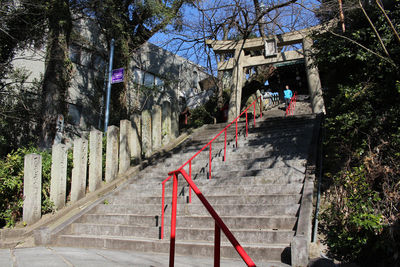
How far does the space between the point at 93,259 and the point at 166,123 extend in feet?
19.3

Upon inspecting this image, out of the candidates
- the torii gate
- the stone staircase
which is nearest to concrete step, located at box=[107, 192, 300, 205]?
the stone staircase

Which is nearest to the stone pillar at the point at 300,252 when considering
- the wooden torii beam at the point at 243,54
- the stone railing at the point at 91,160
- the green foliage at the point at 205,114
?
the stone railing at the point at 91,160

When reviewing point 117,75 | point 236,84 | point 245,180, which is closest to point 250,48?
point 236,84

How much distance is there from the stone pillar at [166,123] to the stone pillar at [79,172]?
3.11m

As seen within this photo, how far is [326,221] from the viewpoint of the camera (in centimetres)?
456

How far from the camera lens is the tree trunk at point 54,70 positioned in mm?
9055

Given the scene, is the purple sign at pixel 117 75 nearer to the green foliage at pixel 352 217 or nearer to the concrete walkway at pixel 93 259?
the concrete walkway at pixel 93 259

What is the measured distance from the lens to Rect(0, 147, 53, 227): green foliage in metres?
5.78

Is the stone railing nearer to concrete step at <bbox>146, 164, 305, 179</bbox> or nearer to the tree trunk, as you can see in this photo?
concrete step at <bbox>146, 164, 305, 179</bbox>

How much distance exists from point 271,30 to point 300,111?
4774mm

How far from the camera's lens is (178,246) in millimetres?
4344

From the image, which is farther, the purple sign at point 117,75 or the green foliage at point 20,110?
the green foliage at point 20,110

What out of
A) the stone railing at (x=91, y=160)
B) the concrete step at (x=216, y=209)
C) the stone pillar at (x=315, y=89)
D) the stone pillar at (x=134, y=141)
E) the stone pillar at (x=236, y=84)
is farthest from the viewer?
the stone pillar at (x=236, y=84)

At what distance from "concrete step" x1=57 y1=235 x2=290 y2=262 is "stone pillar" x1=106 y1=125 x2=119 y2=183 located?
2.09m
